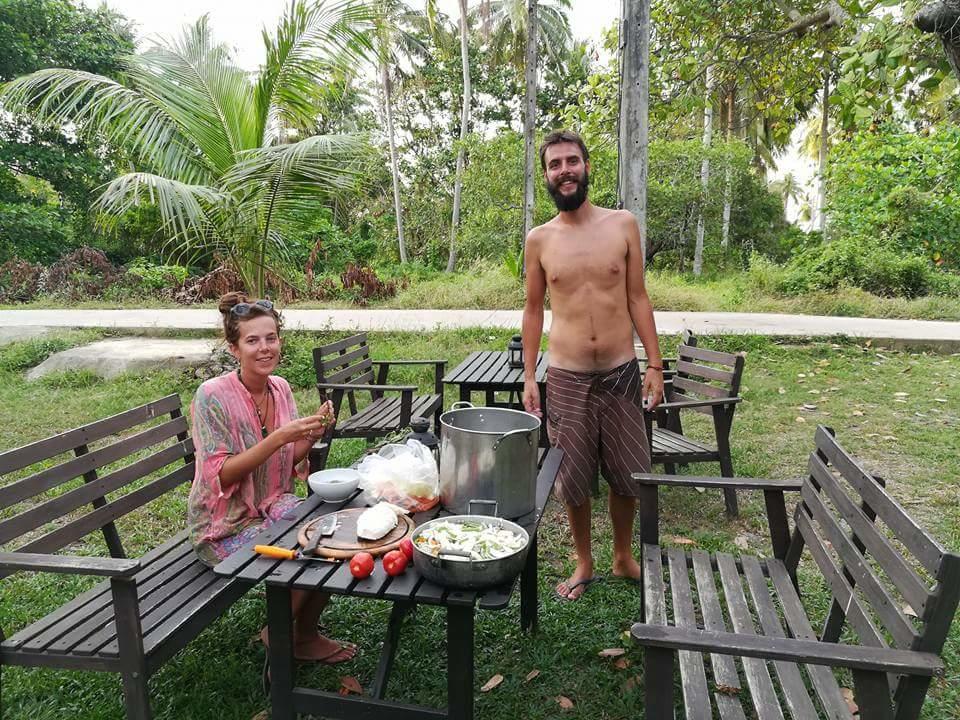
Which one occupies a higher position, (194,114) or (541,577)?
(194,114)

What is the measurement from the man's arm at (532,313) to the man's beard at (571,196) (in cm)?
22

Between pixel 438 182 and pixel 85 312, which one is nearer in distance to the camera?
pixel 85 312

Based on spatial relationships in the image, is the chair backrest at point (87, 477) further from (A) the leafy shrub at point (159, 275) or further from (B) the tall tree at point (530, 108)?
(A) the leafy shrub at point (159, 275)

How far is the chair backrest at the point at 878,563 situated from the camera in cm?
147

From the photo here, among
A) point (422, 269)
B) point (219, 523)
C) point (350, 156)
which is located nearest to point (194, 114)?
point (350, 156)

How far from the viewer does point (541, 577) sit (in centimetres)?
332

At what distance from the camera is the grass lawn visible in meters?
2.43

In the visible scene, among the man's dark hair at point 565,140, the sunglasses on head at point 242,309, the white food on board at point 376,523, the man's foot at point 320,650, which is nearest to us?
the white food on board at point 376,523

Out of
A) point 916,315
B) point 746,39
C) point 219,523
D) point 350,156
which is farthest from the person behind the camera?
point 916,315

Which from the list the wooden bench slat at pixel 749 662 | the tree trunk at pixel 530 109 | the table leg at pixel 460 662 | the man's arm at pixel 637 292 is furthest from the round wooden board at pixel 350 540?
the tree trunk at pixel 530 109

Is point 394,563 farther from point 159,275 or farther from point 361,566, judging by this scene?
point 159,275

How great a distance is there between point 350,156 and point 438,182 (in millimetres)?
18600

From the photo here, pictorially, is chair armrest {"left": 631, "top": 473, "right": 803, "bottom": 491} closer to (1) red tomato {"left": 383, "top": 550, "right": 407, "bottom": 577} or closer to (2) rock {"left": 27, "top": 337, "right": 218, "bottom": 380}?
(1) red tomato {"left": 383, "top": 550, "right": 407, "bottom": 577}

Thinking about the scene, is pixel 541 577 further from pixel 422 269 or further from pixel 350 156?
pixel 422 269
